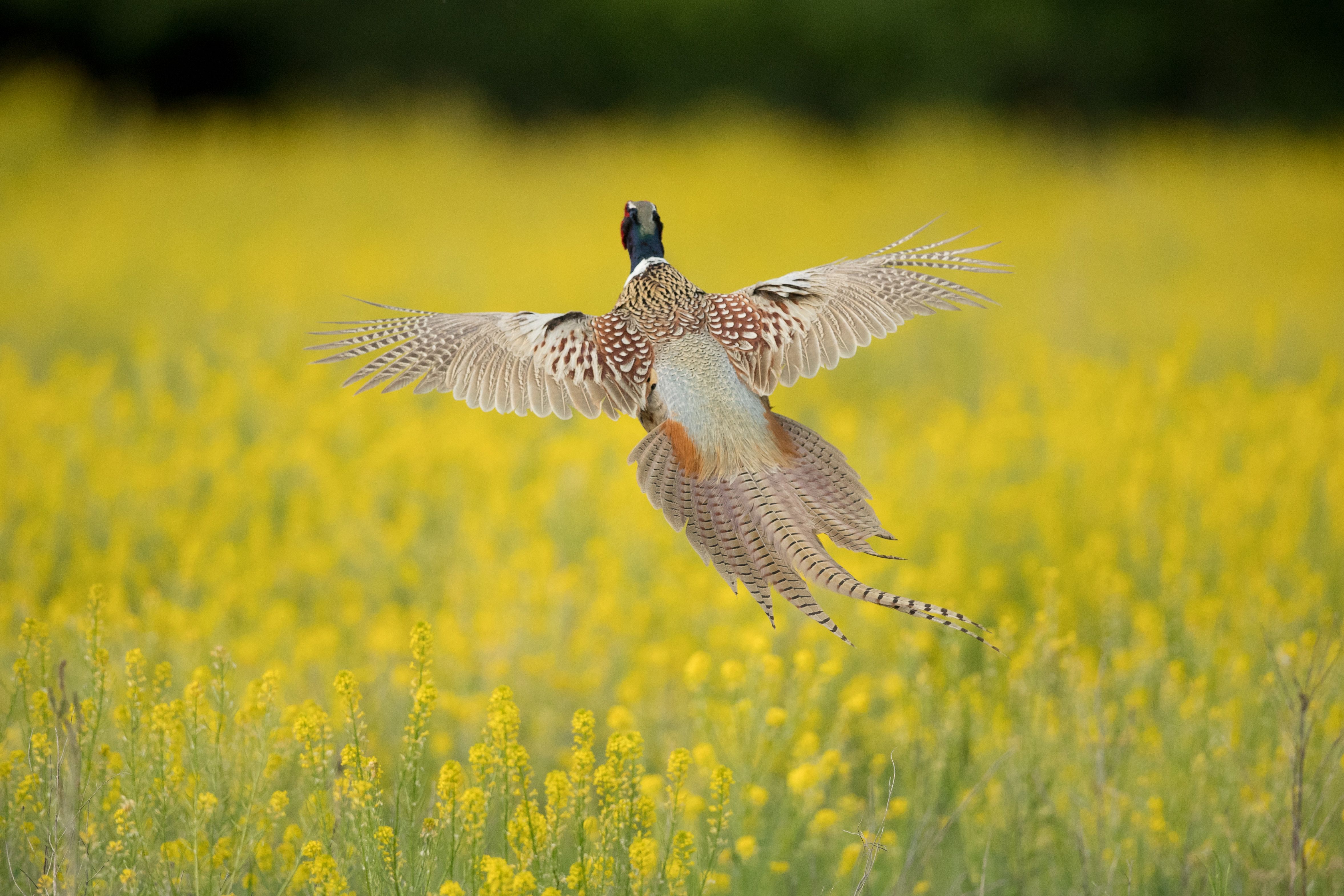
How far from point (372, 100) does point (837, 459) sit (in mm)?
15797

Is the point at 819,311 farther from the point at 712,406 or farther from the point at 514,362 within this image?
the point at 514,362

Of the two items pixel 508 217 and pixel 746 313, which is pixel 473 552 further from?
pixel 508 217

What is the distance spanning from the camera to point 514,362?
1.98m

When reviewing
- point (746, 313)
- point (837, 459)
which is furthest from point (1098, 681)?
point (746, 313)

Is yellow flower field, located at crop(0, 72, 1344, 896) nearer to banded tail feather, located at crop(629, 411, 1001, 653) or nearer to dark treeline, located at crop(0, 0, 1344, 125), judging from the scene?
banded tail feather, located at crop(629, 411, 1001, 653)

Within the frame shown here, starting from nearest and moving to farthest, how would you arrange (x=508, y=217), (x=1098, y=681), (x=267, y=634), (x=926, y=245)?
(x=926, y=245)
(x=1098, y=681)
(x=267, y=634)
(x=508, y=217)

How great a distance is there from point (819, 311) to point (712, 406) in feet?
0.91

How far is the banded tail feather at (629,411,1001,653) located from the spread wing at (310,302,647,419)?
0.39ft

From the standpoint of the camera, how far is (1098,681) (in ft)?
8.34

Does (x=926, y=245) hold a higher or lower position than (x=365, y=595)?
higher

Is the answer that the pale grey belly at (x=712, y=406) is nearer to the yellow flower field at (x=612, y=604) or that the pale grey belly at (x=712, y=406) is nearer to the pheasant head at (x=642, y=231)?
the pheasant head at (x=642, y=231)

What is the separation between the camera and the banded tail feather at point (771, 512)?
1.77m

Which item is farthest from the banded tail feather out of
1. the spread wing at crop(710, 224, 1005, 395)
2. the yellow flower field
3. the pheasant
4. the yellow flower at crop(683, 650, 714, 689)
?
the yellow flower at crop(683, 650, 714, 689)

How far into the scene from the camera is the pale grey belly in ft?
6.17
